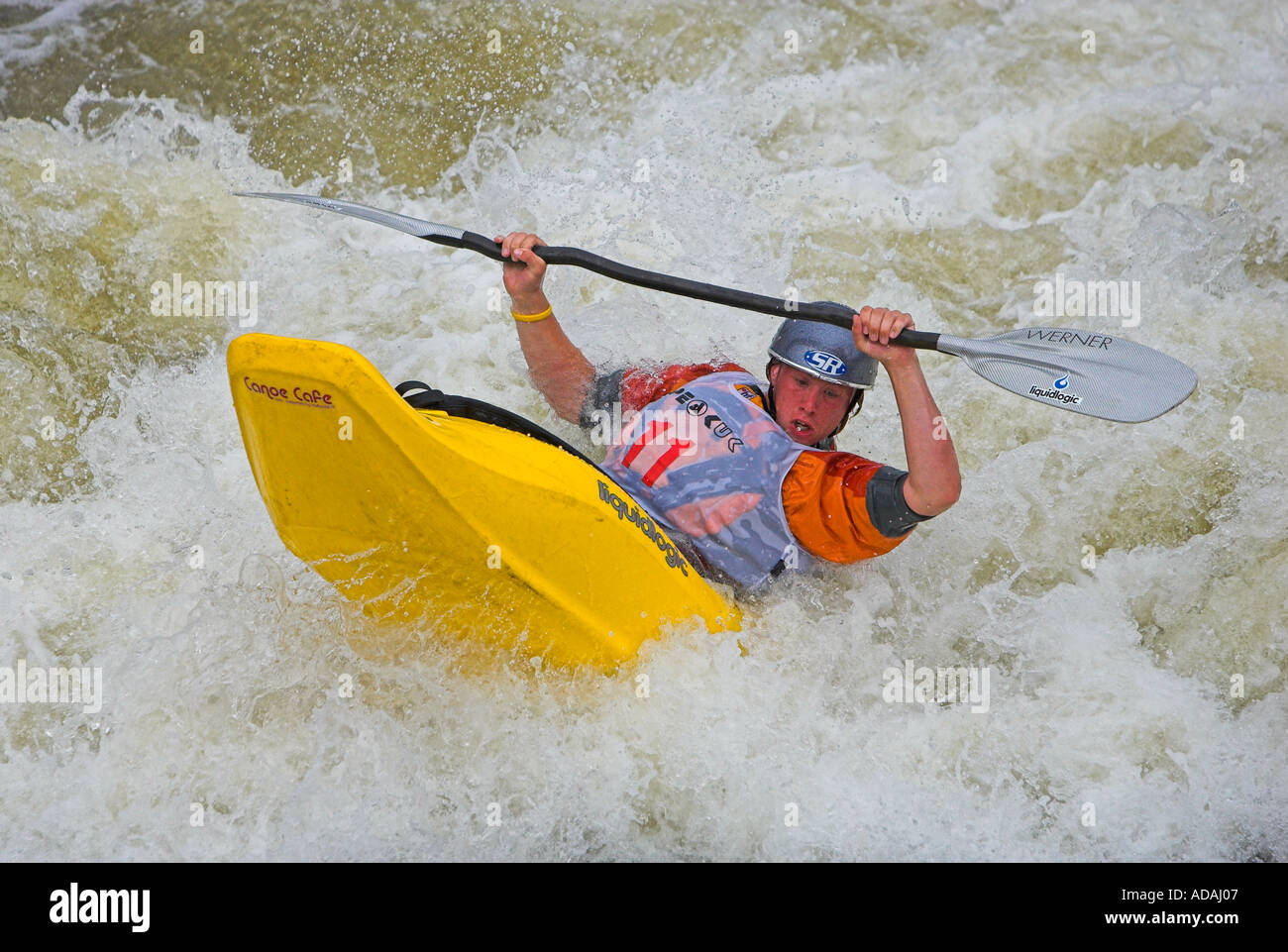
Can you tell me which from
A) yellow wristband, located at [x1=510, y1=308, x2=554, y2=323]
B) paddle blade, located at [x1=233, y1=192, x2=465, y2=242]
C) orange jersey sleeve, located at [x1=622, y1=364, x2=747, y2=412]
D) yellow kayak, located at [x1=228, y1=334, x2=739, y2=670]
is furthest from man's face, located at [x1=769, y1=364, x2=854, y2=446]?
paddle blade, located at [x1=233, y1=192, x2=465, y2=242]

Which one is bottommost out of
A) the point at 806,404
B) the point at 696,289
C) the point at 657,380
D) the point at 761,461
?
the point at 761,461

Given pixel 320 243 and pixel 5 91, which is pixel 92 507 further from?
pixel 5 91

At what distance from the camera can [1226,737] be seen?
2881 millimetres

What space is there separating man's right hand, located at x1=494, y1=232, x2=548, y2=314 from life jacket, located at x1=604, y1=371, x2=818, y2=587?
1.45 ft

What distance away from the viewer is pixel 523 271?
112 inches

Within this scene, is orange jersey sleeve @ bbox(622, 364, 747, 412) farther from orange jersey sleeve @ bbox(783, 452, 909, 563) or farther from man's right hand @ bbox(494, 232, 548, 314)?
orange jersey sleeve @ bbox(783, 452, 909, 563)

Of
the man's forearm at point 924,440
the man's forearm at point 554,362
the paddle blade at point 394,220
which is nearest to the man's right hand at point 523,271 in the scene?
the man's forearm at point 554,362

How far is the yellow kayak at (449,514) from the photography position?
84.5 inches

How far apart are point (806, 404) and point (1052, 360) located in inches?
24.0

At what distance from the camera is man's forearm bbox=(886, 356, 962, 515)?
2479mm

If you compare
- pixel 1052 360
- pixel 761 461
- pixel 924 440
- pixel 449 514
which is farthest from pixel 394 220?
pixel 1052 360

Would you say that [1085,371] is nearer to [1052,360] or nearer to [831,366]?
[1052,360]

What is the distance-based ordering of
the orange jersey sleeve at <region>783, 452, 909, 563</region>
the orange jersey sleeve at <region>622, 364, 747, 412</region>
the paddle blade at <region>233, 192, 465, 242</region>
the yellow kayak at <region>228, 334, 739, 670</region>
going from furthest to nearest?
the orange jersey sleeve at <region>622, 364, 747, 412</region> → the paddle blade at <region>233, 192, 465, 242</region> → the orange jersey sleeve at <region>783, 452, 909, 563</region> → the yellow kayak at <region>228, 334, 739, 670</region>

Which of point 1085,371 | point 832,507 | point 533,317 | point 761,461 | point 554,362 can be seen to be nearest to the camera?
point 1085,371
